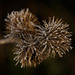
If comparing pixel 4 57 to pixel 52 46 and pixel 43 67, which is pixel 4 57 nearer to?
pixel 43 67

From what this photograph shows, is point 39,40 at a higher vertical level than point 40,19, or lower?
lower

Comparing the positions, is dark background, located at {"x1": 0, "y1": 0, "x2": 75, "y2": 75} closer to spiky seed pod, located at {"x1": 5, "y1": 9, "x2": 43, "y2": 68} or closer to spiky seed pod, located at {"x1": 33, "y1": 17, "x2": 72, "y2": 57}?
spiky seed pod, located at {"x1": 5, "y1": 9, "x2": 43, "y2": 68}

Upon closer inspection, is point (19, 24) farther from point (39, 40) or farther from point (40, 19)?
point (40, 19)

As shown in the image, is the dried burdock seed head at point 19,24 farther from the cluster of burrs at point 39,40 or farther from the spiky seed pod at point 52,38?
the spiky seed pod at point 52,38

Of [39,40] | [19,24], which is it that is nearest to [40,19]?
[19,24]

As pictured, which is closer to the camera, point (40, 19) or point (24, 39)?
point (24, 39)

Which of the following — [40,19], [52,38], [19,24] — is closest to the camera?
[52,38]

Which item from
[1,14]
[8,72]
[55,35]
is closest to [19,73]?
[8,72]
